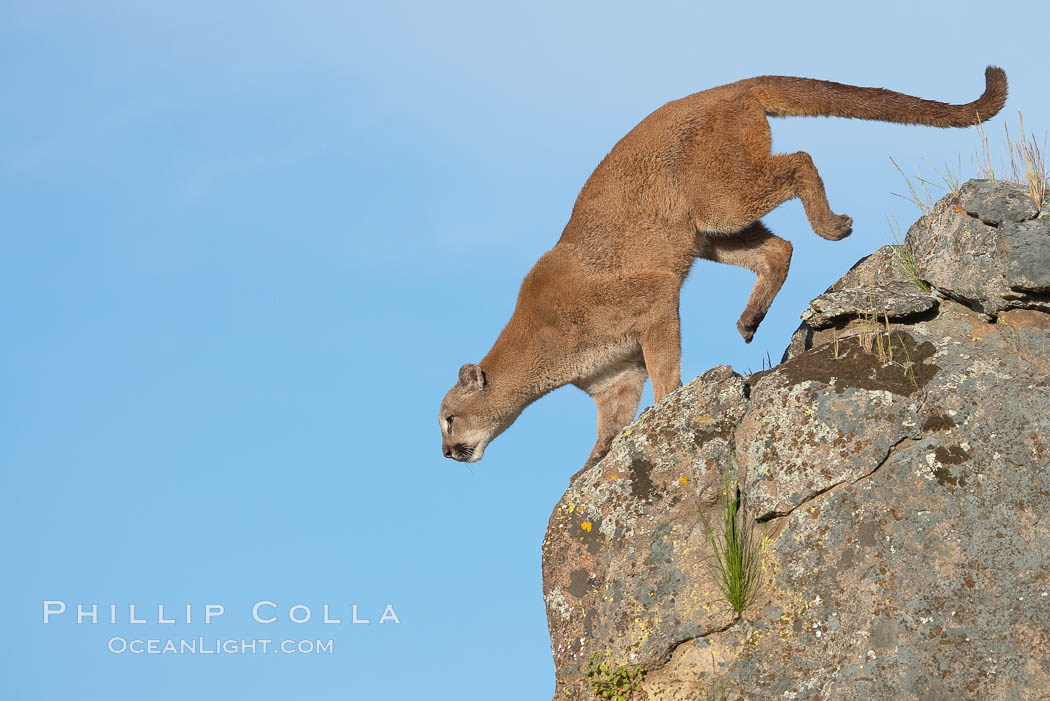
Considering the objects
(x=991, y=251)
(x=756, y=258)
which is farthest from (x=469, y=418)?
(x=991, y=251)

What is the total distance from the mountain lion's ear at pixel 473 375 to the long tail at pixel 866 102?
13.0ft

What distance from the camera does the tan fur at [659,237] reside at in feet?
33.8

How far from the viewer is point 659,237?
35.1ft

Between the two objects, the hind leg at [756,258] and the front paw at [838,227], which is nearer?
the front paw at [838,227]

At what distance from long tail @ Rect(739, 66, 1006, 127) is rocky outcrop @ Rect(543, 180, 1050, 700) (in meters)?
1.86

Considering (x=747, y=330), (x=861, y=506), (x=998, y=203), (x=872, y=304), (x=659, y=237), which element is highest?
(x=659, y=237)

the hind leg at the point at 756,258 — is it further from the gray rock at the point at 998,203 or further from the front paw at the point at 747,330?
the gray rock at the point at 998,203

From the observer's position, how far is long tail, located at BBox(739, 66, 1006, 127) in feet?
32.6

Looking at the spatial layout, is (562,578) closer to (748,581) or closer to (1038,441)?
(748,581)

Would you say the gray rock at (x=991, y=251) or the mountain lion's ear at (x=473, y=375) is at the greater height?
the mountain lion's ear at (x=473, y=375)

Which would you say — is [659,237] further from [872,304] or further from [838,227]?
[872,304]

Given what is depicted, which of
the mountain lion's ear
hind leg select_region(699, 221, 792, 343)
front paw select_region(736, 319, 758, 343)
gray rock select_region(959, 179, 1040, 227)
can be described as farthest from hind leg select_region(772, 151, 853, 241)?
the mountain lion's ear

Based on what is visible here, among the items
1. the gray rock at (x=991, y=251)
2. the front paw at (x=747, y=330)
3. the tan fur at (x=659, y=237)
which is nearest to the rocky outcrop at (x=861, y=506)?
the gray rock at (x=991, y=251)

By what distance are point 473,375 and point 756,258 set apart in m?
3.20
